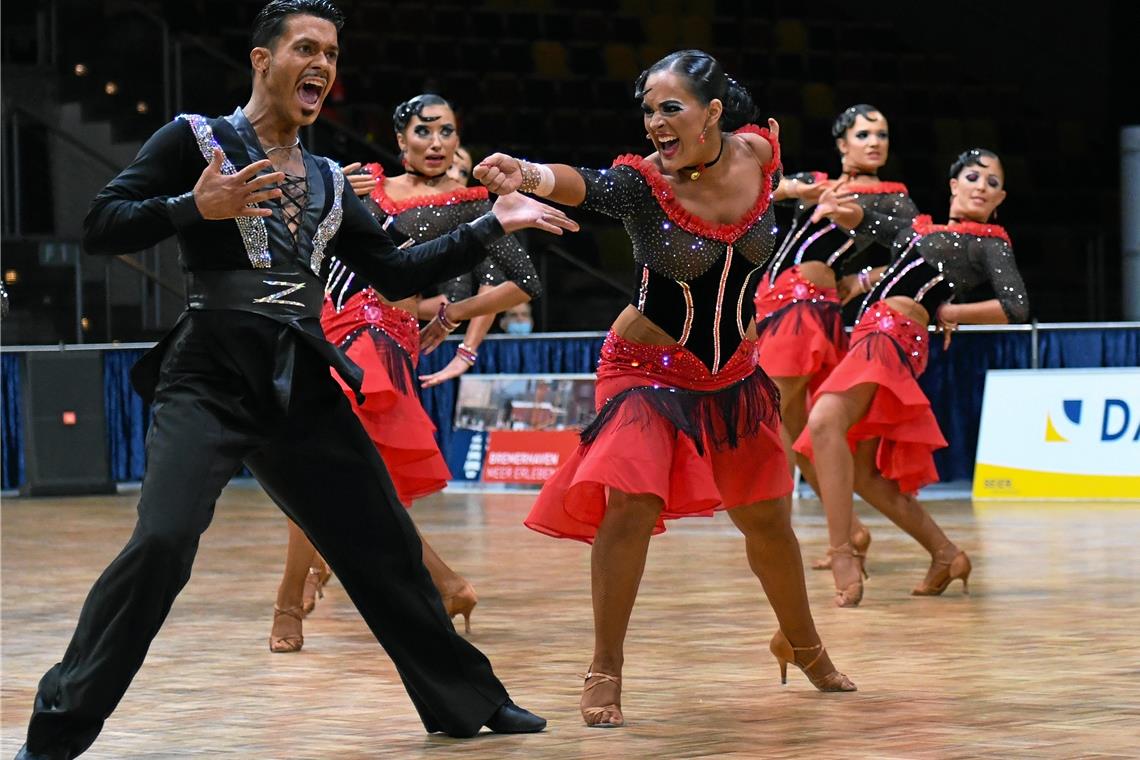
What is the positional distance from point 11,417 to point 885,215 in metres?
7.47

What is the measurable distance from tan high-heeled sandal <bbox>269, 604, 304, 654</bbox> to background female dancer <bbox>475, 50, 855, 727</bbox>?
139cm

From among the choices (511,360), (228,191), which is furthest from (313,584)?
(511,360)

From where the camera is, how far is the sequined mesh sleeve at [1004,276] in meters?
6.69

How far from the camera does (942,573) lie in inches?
266

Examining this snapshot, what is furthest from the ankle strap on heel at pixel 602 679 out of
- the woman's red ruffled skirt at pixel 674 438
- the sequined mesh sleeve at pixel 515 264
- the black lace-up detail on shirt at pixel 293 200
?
the sequined mesh sleeve at pixel 515 264

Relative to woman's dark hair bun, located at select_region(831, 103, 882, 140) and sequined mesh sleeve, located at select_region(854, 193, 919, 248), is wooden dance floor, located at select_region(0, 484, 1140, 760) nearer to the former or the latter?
sequined mesh sleeve, located at select_region(854, 193, 919, 248)

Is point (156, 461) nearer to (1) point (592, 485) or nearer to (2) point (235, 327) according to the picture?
(2) point (235, 327)

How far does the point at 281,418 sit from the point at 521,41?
43.0 ft

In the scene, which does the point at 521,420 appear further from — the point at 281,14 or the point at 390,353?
the point at 281,14

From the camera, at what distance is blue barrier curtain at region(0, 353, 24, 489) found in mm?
12602

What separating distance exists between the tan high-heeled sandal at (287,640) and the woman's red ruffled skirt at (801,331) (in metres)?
2.64

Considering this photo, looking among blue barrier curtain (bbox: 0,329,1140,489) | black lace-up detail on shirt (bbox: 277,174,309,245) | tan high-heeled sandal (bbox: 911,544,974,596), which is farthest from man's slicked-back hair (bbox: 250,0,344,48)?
blue barrier curtain (bbox: 0,329,1140,489)

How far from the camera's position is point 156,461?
3807 millimetres

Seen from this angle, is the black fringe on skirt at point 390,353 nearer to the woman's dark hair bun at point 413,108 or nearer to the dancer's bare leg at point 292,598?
the dancer's bare leg at point 292,598
